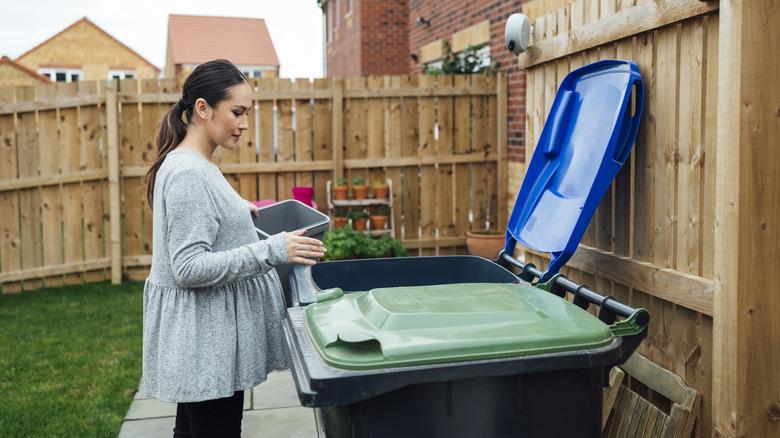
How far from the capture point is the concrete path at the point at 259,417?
13.9 ft

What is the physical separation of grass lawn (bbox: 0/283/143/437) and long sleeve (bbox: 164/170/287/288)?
7.19ft

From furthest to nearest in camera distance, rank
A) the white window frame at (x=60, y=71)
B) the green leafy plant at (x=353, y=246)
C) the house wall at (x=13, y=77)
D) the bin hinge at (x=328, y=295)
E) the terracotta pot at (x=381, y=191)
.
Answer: the white window frame at (x=60, y=71) < the house wall at (x=13, y=77) < the terracotta pot at (x=381, y=191) < the green leafy plant at (x=353, y=246) < the bin hinge at (x=328, y=295)

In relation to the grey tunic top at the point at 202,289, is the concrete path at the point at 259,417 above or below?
below

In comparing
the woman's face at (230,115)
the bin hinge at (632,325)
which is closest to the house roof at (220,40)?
the woman's face at (230,115)

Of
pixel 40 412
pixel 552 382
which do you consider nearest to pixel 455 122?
pixel 40 412

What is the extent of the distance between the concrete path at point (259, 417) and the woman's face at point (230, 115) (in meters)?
2.07

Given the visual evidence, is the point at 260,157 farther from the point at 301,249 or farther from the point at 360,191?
the point at 301,249

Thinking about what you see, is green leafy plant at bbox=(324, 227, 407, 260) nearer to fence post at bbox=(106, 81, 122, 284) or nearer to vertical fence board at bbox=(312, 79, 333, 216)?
vertical fence board at bbox=(312, 79, 333, 216)

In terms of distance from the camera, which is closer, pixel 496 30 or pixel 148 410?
pixel 148 410

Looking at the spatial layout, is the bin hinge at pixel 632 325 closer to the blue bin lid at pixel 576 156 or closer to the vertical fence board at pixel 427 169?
the blue bin lid at pixel 576 156

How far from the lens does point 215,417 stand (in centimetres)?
270

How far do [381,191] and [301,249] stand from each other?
6.16 m

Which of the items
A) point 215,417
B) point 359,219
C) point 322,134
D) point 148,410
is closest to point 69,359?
point 148,410

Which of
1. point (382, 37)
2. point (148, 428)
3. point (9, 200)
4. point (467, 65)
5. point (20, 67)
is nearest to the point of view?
point (148, 428)
